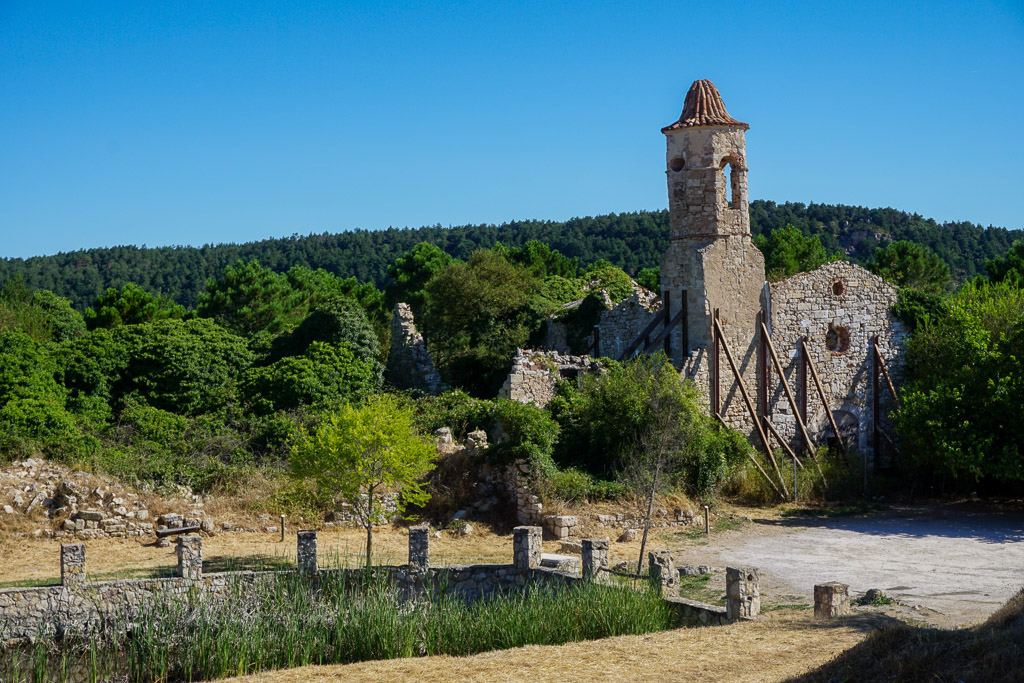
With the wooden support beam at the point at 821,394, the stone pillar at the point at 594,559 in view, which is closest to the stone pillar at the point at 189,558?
the stone pillar at the point at 594,559

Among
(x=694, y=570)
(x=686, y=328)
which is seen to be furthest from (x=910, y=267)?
(x=694, y=570)

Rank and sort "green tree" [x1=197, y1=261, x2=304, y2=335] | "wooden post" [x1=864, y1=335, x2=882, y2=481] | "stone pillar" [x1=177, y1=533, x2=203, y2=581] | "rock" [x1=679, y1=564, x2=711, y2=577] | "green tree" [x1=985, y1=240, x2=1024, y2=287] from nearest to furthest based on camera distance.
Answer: "stone pillar" [x1=177, y1=533, x2=203, y2=581]
"rock" [x1=679, y1=564, x2=711, y2=577]
"wooden post" [x1=864, y1=335, x2=882, y2=481]
"green tree" [x1=985, y1=240, x2=1024, y2=287]
"green tree" [x1=197, y1=261, x2=304, y2=335]

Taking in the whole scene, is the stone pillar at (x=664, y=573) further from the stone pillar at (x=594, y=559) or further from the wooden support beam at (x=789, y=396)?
the wooden support beam at (x=789, y=396)

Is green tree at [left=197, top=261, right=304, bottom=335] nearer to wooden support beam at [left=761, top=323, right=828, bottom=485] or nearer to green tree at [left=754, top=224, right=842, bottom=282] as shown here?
green tree at [left=754, top=224, right=842, bottom=282]

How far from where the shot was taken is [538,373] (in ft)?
85.8

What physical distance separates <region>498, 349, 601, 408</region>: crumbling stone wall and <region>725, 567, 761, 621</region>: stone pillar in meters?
13.0

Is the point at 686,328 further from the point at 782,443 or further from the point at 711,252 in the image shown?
the point at 782,443

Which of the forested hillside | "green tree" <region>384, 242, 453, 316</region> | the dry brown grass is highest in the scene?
the forested hillside

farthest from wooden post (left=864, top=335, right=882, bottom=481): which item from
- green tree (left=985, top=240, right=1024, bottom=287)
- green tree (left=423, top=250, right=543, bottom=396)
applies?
green tree (left=985, top=240, right=1024, bottom=287)

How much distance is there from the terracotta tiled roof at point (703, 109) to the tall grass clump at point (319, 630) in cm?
1584

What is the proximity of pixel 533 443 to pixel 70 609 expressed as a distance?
10548 millimetres

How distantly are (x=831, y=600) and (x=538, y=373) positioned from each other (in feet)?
46.4

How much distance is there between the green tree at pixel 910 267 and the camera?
47.5 meters

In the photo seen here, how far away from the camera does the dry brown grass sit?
10.1 metres
